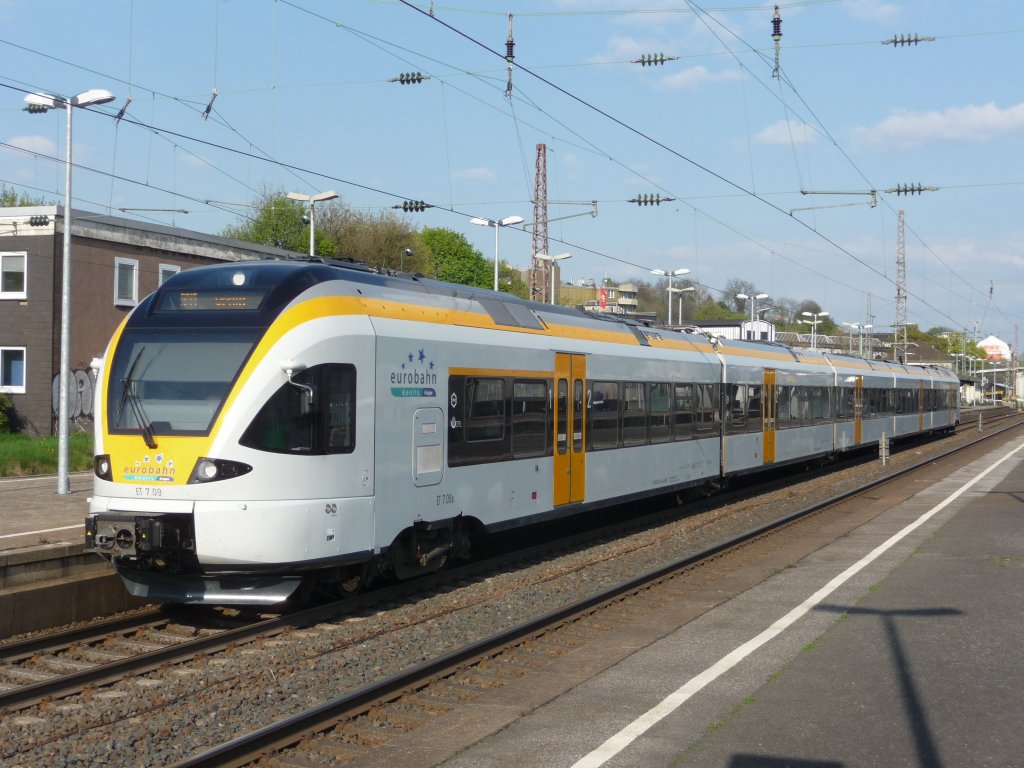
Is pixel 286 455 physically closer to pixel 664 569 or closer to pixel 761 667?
pixel 761 667

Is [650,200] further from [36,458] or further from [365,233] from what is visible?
[365,233]

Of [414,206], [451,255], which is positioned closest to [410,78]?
[414,206]

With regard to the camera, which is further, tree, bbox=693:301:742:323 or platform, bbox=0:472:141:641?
tree, bbox=693:301:742:323

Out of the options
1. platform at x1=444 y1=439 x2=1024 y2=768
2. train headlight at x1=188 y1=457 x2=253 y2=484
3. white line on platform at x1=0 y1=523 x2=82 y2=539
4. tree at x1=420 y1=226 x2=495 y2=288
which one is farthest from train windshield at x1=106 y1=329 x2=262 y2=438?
tree at x1=420 y1=226 x2=495 y2=288

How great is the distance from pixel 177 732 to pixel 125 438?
11.3 ft

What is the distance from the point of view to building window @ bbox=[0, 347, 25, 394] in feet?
103

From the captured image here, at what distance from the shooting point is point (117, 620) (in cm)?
1017

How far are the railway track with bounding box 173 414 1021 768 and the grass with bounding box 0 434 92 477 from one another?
13.9m

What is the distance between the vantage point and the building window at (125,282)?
3262 cm

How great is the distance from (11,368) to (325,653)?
26240mm

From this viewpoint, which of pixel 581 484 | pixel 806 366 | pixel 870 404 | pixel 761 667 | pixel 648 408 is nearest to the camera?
pixel 761 667

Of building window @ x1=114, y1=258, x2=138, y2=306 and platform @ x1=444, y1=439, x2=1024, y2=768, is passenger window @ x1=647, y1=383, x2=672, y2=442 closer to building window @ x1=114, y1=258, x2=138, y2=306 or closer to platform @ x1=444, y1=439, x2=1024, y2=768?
platform @ x1=444, y1=439, x2=1024, y2=768

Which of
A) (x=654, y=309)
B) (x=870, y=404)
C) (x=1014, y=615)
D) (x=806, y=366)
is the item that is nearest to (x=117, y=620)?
(x=1014, y=615)

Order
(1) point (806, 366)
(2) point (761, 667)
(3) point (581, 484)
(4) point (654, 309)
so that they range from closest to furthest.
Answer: (2) point (761, 667) → (3) point (581, 484) → (1) point (806, 366) → (4) point (654, 309)
